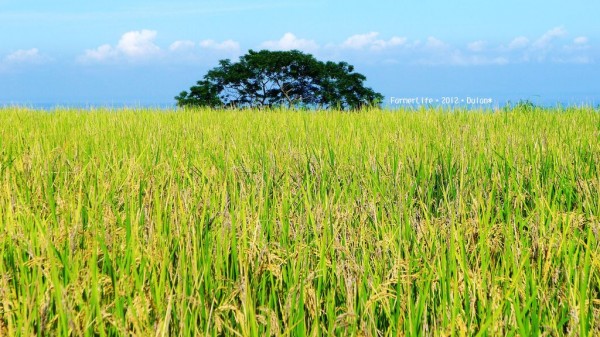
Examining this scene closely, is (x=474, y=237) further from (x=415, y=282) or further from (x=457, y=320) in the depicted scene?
(x=457, y=320)

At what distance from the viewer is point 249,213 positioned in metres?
2.15

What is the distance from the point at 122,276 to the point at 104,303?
10cm

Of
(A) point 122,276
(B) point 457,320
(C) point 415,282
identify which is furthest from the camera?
(C) point 415,282

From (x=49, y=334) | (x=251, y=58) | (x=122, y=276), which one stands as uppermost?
(x=251, y=58)

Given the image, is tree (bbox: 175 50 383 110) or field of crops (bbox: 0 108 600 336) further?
tree (bbox: 175 50 383 110)

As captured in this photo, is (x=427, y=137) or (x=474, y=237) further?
(x=427, y=137)

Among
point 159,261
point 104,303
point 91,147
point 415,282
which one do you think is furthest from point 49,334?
point 91,147

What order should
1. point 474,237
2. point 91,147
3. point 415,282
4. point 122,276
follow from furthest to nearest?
point 91,147 < point 474,237 < point 415,282 < point 122,276

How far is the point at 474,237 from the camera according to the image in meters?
1.99

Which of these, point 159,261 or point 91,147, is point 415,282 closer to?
point 159,261

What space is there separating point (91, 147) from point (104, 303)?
2.74m

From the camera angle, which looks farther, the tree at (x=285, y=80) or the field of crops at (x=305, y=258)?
the tree at (x=285, y=80)

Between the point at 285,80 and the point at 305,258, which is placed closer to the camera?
the point at 305,258

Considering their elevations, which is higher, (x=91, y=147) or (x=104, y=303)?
(x=91, y=147)
